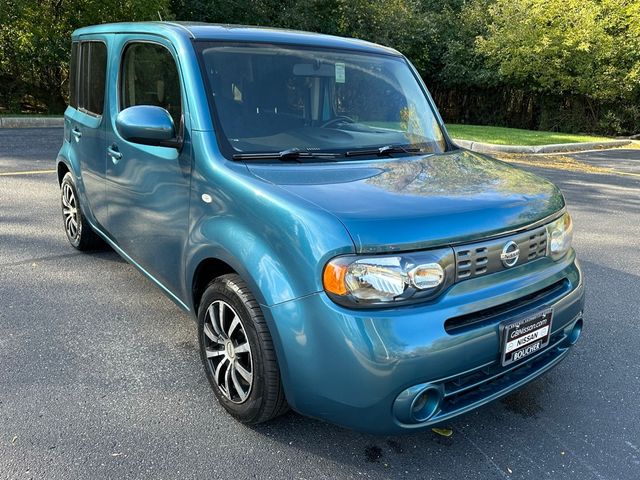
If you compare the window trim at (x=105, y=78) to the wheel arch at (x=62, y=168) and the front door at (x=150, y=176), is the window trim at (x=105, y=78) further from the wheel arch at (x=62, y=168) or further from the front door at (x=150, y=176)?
the wheel arch at (x=62, y=168)

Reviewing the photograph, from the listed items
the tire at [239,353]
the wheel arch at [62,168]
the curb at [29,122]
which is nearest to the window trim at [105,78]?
the wheel arch at [62,168]

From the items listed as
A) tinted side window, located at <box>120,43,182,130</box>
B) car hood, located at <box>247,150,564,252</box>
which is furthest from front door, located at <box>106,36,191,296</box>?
car hood, located at <box>247,150,564,252</box>

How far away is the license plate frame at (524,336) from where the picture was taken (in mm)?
2154

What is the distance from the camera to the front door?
110 inches

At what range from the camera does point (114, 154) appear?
3.42 metres

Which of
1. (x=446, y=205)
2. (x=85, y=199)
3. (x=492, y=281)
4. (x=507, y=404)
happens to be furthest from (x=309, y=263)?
(x=85, y=199)

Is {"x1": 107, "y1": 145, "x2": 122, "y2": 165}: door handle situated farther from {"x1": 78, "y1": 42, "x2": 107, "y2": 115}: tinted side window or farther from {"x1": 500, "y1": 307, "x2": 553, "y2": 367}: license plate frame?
{"x1": 500, "y1": 307, "x2": 553, "y2": 367}: license plate frame

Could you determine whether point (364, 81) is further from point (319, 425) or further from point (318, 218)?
point (319, 425)

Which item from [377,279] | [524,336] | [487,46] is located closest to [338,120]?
[377,279]

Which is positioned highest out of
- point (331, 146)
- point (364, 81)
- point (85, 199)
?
point (364, 81)

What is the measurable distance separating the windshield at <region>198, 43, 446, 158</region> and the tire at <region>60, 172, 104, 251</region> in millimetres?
2313

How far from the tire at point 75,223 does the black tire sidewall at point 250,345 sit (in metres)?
2.36

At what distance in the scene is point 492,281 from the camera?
2.19 m

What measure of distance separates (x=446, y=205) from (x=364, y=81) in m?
1.45
